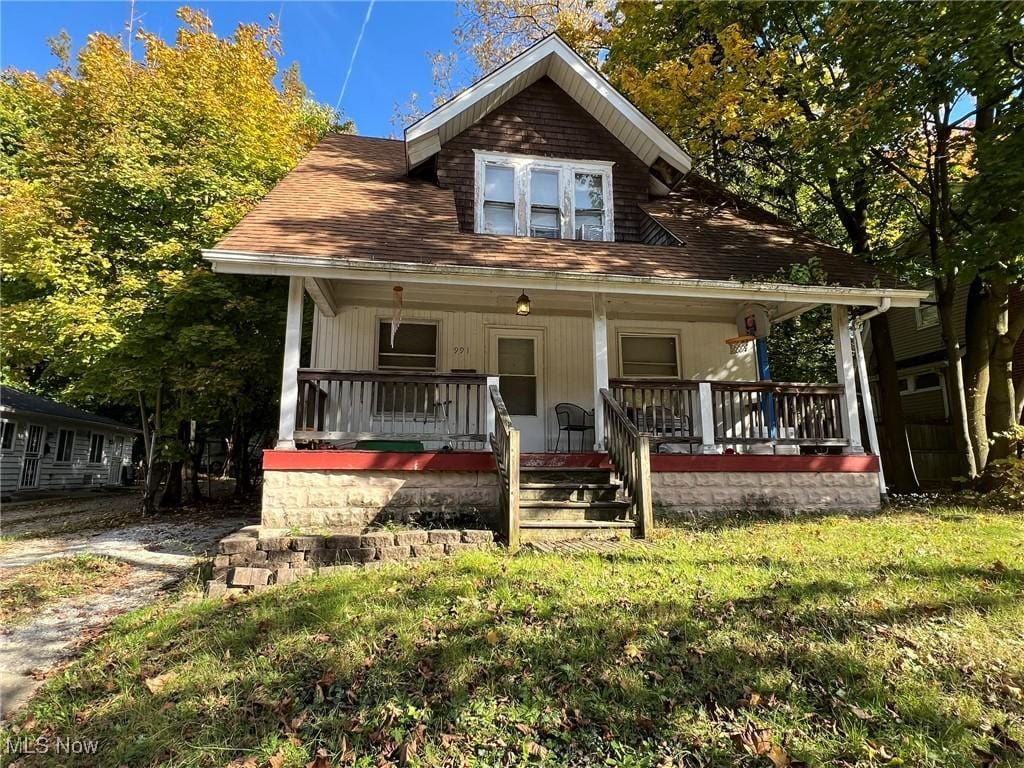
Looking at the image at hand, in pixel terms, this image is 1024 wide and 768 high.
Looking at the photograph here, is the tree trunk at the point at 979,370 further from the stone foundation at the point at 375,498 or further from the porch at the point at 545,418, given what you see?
the stone foundation at the point at 375,498

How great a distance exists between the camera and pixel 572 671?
11.1ft

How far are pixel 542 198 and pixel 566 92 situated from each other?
7.29ft

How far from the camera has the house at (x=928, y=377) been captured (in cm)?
1471

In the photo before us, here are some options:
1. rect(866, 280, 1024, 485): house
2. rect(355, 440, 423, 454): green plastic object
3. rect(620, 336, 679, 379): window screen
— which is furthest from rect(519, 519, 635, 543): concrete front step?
rect(866, 280, 1024, 485): house

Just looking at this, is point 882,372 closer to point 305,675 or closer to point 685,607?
point 685,607

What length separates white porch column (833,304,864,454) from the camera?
841cm

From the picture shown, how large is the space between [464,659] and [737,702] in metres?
1.66

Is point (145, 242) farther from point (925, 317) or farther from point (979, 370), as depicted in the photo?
point (925, 317)

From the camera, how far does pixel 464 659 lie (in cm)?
353

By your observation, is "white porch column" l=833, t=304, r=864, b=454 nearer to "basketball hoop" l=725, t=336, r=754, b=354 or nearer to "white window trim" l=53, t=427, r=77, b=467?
"basketball hoop" l=725, t=336, r=754, b=354

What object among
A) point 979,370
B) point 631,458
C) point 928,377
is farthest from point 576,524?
point 928,377

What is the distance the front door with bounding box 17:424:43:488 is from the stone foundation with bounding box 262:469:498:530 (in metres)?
19.3

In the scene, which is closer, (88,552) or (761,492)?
(88,552)

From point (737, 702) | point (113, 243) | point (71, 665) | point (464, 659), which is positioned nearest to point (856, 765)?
point (737, 702)
